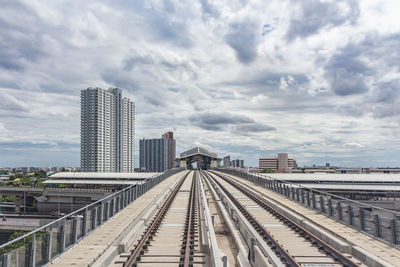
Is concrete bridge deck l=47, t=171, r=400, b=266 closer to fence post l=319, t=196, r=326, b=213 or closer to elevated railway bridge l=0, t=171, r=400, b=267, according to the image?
elevated railway bridge l=0, t=171, r=400, b=267

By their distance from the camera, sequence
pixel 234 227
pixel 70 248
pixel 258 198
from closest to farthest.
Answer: pixel 70 248
pixel 234 227
pixel 258 198

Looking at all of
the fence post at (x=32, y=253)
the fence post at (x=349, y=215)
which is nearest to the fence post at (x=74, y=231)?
the fence post at (x=32, y=253)

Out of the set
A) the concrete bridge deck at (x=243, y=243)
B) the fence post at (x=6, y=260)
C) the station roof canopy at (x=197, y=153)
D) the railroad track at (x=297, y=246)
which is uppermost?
the station roof canopy at (x=197, y=153)

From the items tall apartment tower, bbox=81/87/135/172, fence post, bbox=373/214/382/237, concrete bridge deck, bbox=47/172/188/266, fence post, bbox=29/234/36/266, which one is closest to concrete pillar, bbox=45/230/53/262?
concrete bridge deck, bbox=47/172/188/266

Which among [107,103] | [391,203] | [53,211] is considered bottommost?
[53,211]

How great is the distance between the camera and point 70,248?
10.5m

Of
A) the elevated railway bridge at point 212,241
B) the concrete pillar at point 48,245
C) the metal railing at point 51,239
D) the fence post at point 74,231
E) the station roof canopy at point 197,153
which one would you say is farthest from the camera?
the station roof canopy at point 197,153

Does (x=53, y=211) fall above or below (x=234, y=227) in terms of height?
below

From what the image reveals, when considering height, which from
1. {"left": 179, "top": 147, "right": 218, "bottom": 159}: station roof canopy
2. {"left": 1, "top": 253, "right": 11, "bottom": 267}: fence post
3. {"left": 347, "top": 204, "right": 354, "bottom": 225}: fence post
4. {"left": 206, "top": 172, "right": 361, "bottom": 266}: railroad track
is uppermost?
{"left": 179, "top": 147, "right": 218, "bottom": 159}: station roof canopy

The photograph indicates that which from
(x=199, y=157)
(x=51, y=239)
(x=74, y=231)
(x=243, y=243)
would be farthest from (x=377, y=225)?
(x=199, y=157)

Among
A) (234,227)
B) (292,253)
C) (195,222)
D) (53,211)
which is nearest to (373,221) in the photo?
(292,253)

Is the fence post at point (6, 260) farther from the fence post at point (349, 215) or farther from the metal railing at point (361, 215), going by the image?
the fence post at point (349, 215)

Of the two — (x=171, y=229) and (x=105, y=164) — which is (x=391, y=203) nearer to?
(x=171, y=229)

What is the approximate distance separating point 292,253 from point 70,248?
291 inches
